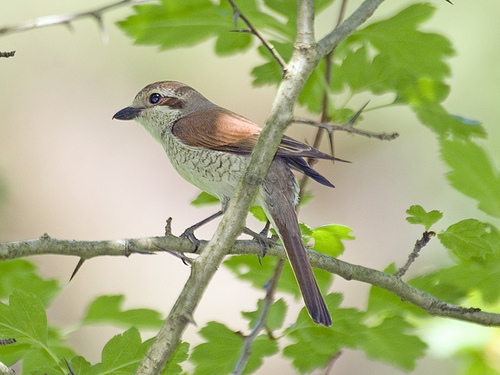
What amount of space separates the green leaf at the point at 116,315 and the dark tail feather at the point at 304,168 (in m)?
0.75

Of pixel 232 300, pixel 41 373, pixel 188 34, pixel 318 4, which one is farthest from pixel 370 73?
pixel 232 300

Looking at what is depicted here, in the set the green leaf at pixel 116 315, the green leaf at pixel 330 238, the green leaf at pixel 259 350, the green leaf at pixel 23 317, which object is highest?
the green leaf at pixel 330 238

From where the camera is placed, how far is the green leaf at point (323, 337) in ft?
5.53

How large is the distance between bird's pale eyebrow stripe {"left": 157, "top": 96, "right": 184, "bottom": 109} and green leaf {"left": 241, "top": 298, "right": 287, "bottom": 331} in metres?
1.54

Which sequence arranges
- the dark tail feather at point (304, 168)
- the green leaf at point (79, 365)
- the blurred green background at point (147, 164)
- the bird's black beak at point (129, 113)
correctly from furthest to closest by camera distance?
the blurred green background at point (147, 164), the bird's black beak at point (129, 113), the dark tail feather at point (304, 168), the green leaf at point (79, 365)

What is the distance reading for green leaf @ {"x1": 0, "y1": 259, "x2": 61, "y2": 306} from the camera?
1652 mm

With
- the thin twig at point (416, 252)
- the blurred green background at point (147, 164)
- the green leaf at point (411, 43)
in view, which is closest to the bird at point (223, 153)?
the thin twig at point (416, 252)

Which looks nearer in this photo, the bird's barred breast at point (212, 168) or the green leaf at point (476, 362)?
the green leaf at point (476, 362)

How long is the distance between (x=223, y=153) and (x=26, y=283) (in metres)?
1.07

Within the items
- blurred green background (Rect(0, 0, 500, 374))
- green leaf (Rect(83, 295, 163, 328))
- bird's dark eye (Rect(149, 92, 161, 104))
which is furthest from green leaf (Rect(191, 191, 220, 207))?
blurred green background (Rect(0, 0, 500, 374))

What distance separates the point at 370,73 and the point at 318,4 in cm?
27

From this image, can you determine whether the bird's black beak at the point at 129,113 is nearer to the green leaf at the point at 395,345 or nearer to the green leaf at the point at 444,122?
the green leaf at the point at 444,122

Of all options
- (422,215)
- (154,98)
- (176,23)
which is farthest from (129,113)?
(422,215)

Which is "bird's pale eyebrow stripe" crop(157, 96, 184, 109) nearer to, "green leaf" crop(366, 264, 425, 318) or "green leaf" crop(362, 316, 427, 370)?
"green leaf" crop(366, 264, 425, 318)
